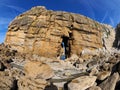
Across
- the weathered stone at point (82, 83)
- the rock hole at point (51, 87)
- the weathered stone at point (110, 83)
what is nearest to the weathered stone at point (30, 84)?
the rock hole at point (51, 87)

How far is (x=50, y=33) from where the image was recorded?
66.2 metres

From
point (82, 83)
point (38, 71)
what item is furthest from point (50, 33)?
point (82, 83)

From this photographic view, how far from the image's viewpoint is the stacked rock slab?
65750 mm

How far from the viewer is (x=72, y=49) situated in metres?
68.4

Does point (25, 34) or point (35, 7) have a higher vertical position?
point (35, 7)

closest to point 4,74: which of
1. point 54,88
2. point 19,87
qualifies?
point 19,87

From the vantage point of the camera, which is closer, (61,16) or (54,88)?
(54,88)

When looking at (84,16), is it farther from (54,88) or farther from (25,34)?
(54,88)

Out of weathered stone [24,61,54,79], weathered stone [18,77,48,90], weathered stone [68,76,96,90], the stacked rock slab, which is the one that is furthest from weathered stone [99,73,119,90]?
the stacked rock slab

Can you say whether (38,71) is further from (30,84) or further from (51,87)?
(51,87)

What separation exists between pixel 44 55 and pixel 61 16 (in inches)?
413

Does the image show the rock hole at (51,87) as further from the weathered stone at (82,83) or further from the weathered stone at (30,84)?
the weathered stone at (82,83)

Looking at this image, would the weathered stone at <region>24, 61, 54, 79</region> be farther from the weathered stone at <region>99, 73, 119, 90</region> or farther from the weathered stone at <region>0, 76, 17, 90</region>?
the weathered stone at <region>99, 73, 119, 90</region>

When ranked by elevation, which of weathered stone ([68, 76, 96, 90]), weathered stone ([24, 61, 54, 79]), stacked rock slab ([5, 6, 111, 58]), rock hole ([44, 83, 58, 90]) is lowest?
rock hole ([44, 83, 58, 90])
